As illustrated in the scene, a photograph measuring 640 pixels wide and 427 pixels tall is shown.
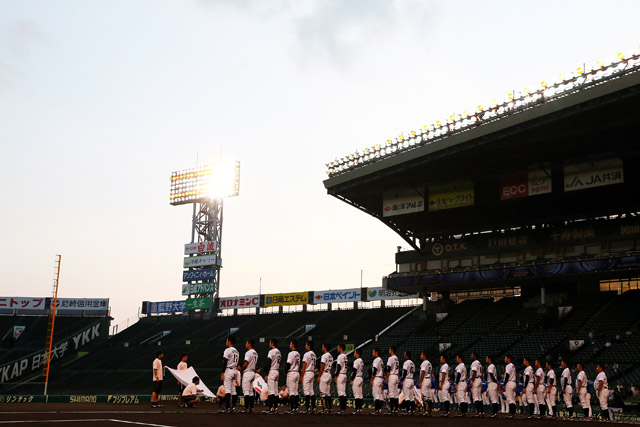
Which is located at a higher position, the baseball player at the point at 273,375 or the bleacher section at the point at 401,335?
the bleacher section at the point at 401,335

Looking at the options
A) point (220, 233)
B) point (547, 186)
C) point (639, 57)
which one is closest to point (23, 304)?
point (220, 233)

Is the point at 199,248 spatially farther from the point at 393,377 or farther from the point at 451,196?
the point at 393,377

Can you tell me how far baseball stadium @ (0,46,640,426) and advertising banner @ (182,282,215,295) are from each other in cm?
734

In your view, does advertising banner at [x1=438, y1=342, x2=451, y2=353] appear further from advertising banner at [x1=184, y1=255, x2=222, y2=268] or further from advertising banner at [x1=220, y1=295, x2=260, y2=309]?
advertising banner at [x1=220, y1=295, x2=260, y2=309]

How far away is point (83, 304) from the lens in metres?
85.1

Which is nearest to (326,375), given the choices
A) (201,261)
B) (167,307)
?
(201,261)

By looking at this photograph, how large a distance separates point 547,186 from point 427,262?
46.0ft

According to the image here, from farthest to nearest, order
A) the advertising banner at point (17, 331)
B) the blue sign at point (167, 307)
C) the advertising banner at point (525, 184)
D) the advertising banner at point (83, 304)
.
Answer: the advertising banner at point (83, 304)
the blue sign at point (167, 307)
the advertising banner at point (17, 331)
the advertising banner at point (525, 184)

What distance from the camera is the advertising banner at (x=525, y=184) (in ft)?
140

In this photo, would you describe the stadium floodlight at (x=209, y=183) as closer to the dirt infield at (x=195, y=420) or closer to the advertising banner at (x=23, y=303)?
the advertising banner at (x=23, y=303)

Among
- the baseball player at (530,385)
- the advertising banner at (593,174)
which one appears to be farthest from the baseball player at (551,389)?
the advertising banner at (593,174)

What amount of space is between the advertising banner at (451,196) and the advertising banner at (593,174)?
6827mm

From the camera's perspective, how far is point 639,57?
114ft

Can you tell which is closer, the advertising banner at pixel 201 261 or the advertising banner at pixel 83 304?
the advertising banner at pixel 201 261
